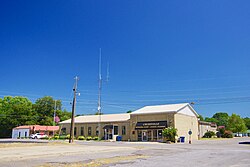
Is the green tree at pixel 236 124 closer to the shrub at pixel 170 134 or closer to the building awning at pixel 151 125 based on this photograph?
the building awning at pixel 151 125

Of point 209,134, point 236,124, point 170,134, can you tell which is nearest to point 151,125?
point 170,134

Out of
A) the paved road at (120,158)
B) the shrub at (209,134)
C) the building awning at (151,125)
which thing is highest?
the building awning at (151,125)

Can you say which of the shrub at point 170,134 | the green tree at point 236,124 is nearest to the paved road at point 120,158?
the shrub at point 170,134

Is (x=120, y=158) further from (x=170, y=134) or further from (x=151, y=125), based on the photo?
(x=151, y=125)

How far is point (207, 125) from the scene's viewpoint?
221 feet

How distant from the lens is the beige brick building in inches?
1666

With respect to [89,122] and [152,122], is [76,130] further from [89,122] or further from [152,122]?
[152,122]

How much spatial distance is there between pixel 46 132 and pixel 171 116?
42.7 meters

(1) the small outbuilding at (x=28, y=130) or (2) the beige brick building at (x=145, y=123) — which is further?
(1) the small outbuilding at (x=28, y=130)

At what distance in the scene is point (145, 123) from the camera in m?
43.8

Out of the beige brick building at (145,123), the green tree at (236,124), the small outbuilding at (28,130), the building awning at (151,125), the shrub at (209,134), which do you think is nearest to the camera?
the building awning at (151,125)

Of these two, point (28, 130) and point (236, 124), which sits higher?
point (236, 124)

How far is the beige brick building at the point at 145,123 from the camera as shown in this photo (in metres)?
42.3

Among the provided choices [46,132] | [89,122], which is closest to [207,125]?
[89,122]
